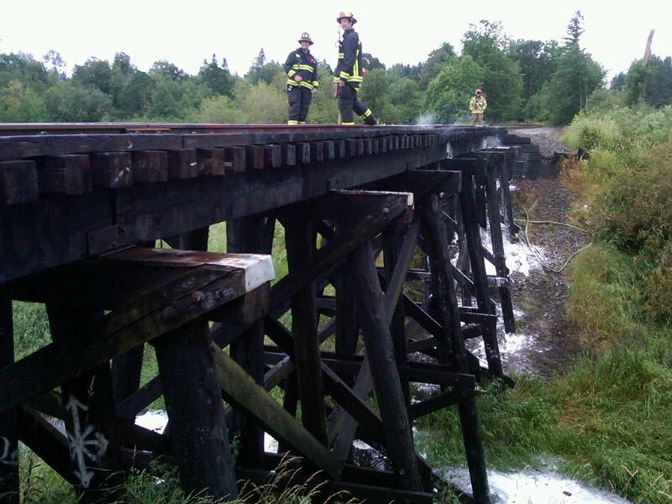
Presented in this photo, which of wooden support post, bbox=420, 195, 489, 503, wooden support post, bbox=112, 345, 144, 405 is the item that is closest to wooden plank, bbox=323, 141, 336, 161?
wooden support post, bbox=112, 345, 144, 405

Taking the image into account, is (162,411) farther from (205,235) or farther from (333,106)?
(333,106)

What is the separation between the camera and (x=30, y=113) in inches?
1130

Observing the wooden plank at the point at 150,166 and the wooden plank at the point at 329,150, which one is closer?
the wooden plank at the point at 150,166

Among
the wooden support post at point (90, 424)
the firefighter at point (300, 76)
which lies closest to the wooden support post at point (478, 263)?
the firefighter at point (300, 76)

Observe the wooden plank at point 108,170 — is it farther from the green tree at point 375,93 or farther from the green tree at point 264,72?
the green tree at point 264,72

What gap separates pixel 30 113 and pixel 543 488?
30.4 meters

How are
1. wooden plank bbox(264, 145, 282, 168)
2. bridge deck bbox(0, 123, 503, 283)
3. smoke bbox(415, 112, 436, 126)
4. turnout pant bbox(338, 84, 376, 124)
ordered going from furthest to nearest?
1. smoke bbox(415, 112, 436, 126)
2. turnout pant bbox(338, 84, 376, 124)
3. wooden plank bbox(264, 145, 282, 168)
4. bridge deck bbox(0, 123, 503, 283)

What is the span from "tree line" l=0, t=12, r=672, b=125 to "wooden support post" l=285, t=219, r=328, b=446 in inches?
830

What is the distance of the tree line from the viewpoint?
88.8 feet

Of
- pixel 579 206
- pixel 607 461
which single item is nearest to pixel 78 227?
pixel 607 461

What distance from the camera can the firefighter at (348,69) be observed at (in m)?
6.95

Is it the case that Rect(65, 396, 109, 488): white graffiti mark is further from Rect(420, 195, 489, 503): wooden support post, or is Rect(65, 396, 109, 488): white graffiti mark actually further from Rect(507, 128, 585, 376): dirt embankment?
Rect(507, 128, 585, 376): dirt embankment

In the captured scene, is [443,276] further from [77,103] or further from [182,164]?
[77,103]

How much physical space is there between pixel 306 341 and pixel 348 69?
494 cm
